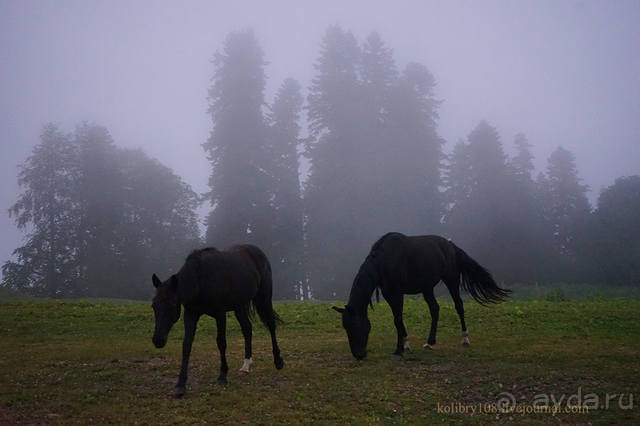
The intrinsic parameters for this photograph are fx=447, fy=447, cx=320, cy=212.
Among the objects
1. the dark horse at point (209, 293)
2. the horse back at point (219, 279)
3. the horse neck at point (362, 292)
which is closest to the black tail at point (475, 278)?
the horse neck at point (362, 292)

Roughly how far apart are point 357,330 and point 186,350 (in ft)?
13.8

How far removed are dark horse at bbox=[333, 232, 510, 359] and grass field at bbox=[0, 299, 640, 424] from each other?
26.7 inches

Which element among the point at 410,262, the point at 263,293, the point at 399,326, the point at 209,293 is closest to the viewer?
the point at 209,293

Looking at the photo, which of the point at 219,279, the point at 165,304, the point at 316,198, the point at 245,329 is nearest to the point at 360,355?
the point at 245,329

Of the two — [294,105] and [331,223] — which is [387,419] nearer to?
[331,223]

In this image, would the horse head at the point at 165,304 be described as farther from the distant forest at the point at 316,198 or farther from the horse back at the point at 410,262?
the distant forest at the point at 316,198

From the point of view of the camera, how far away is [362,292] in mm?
11133

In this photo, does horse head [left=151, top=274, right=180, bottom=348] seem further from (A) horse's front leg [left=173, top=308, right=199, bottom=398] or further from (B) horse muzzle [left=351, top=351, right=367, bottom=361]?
(B) horse muzzle [left=351, top=351, right=367, bottom=361]

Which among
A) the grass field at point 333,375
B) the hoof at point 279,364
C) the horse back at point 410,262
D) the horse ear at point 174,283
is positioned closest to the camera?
the grass field at point 333,375

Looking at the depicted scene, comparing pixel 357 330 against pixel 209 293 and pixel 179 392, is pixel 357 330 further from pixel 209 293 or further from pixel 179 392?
pixel 179 392

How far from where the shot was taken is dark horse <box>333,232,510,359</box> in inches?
424

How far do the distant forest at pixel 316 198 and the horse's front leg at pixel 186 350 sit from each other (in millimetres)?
27161

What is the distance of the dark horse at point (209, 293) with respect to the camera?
318 inches

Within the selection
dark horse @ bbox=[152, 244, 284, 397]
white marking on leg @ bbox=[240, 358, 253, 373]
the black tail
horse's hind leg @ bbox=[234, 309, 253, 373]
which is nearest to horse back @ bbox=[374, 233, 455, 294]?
the black tail
